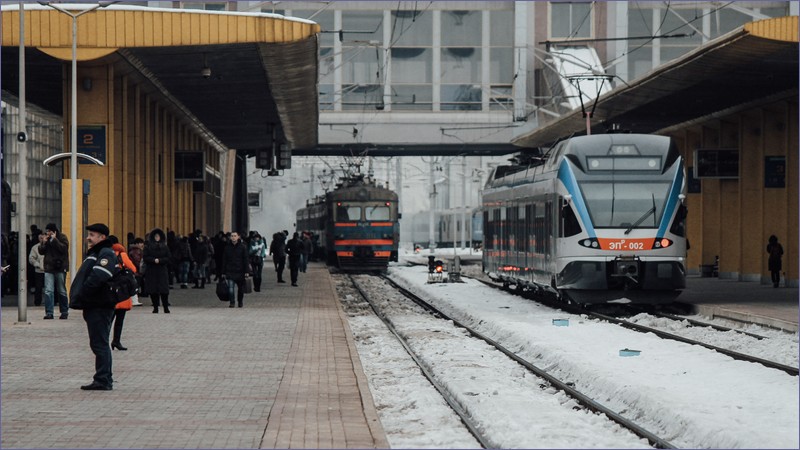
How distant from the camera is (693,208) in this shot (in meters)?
45.0

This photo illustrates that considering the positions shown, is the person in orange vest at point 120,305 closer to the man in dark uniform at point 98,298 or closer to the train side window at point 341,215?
the man in dark uniform at point 98,298

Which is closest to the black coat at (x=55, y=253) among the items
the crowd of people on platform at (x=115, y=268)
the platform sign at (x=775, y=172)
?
the crowd of people on platform at (x=115, y=268)

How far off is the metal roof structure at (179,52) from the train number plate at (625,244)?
274 inches

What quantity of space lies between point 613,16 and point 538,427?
48.0 m

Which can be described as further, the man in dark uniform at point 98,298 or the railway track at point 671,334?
the railway track at point 671,334

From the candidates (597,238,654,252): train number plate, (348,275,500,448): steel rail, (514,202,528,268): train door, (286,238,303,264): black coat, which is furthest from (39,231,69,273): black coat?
(286,238,303,264): black coat

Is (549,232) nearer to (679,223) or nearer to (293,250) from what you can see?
(679,223)

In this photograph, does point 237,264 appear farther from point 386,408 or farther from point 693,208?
point 693,208

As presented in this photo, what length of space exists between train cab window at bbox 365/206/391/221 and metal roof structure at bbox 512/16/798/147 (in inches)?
388

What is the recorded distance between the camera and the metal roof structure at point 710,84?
2503 cm

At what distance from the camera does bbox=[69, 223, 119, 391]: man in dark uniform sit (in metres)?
13.1

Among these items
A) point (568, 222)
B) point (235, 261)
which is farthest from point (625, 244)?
point (235, 261)

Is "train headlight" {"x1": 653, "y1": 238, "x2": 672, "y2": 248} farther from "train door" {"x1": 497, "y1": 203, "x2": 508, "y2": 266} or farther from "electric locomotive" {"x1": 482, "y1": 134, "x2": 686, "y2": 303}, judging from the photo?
"train door" {"x1": 497, "y1": 203, "x2": 508, "y2": 266}

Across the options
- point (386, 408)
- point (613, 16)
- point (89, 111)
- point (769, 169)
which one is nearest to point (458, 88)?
point (613, 16)
